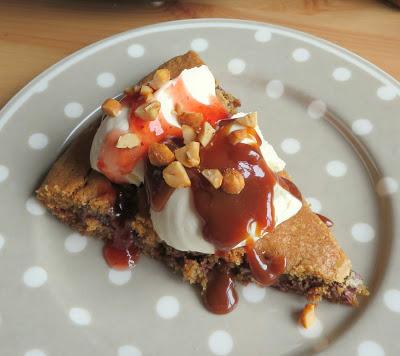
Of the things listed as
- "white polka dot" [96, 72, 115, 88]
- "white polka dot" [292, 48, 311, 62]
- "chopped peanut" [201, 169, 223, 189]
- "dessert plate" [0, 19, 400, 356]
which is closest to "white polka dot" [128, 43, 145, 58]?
"dessert plate" [0, 19, 400, 356]

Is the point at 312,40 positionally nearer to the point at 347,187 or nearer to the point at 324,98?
the point at 324,98

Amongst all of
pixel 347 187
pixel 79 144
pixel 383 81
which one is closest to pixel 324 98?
pixel 383 81

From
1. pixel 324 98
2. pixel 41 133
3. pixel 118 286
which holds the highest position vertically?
pixel 324 98

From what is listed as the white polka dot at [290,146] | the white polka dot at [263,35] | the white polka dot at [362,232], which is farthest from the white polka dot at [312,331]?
the white polka dot at [263,35]

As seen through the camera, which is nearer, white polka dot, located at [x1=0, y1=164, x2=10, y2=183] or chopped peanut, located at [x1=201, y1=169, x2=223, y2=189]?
chopped peanut, located at [x1=201, y1=169, x2=223, y2=189]

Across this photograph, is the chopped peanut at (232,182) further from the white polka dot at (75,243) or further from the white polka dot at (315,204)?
the white polka dot at (75,243)

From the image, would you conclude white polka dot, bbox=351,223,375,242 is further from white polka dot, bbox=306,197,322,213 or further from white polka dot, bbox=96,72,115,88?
white polka dot, bbox=96,72,115,88

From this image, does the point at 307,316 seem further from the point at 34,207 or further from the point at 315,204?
the point at 34,207

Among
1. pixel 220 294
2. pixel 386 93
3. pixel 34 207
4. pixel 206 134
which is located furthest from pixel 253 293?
pixel 386 93

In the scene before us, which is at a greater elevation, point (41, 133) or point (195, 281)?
point (41, 133)
